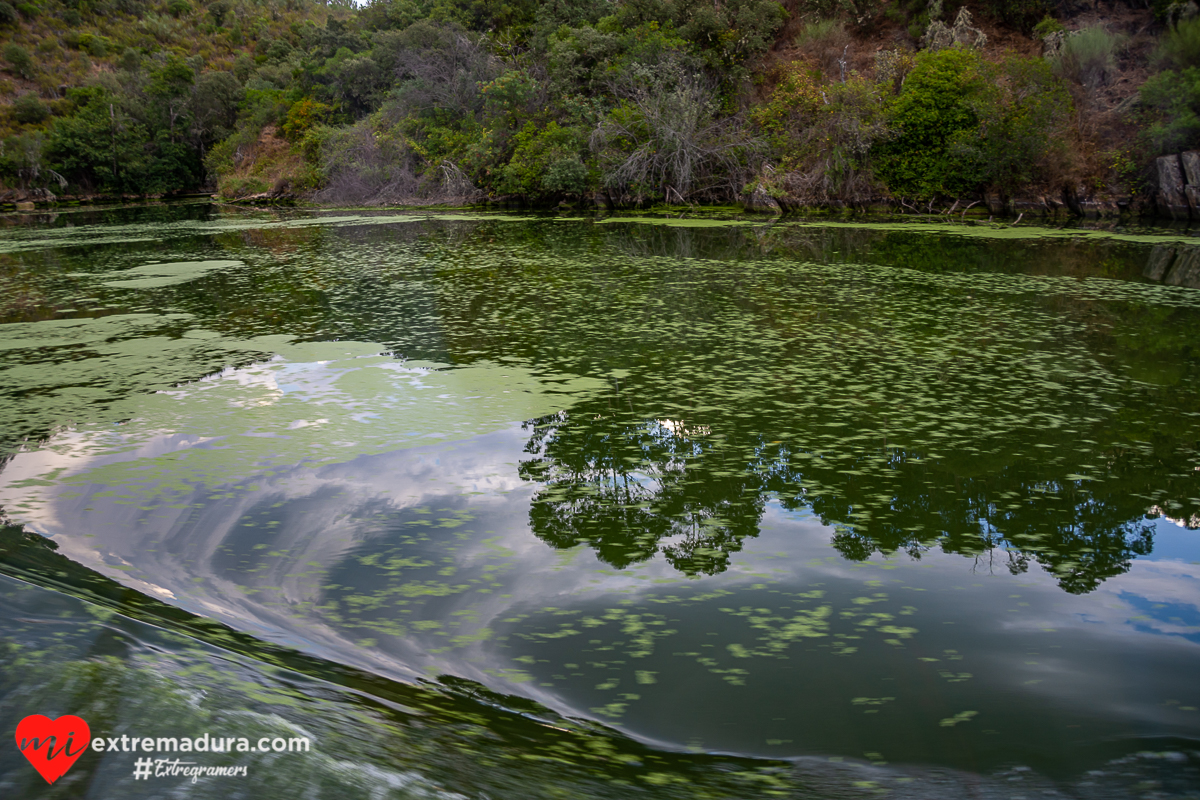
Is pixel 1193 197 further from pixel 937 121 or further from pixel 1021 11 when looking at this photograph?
pixel 1021 11

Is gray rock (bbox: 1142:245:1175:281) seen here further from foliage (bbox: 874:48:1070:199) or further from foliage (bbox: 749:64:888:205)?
foliage (bbox: 749:64:888:205)

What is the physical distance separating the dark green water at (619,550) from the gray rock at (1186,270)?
1.94m

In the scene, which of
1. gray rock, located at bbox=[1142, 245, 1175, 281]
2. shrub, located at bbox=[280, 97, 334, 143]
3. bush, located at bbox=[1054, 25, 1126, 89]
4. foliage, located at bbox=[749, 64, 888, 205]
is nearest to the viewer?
gray rock, located at bbox=[1142, 245, 1175, 281]

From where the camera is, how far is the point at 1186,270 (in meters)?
9.16

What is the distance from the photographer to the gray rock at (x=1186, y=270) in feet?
27.4

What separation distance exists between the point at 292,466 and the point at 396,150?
79.0 feet

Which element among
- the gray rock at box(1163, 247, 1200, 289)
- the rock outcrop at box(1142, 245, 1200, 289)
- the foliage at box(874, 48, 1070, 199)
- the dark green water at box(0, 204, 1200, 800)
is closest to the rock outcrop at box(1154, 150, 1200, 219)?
the foliage at box(874, 48, 1070, 199)

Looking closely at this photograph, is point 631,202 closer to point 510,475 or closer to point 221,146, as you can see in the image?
point 510,475

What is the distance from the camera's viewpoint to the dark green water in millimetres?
1771

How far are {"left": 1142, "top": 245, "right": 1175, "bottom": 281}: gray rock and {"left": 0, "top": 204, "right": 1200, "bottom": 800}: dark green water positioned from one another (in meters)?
2.50

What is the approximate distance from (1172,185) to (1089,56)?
15.9 feet

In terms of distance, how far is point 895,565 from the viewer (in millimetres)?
2857

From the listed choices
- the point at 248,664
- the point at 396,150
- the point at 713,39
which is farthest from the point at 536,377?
the point at 396,150

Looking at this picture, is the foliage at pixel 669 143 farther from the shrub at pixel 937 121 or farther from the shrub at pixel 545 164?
the shrub at pixel 937 121
